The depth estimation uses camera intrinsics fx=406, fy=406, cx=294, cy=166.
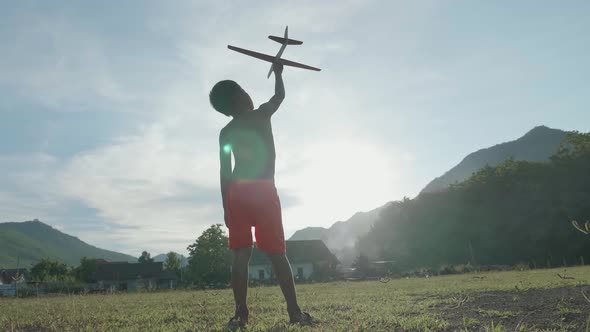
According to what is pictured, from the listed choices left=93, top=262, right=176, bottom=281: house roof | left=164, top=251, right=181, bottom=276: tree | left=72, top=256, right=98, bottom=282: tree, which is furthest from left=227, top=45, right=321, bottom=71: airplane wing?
left=164, top=251, right=181, bottom=276: tree

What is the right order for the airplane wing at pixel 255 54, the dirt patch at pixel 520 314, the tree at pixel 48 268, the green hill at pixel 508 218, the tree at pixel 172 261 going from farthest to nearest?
1. the tree at pixel 172 261
2. the tree at pixel 48 268
3. the green hill at pixel 508 218
4. the airplane wing at pixel 255 54
5. the dirt patch at pixel 520 314

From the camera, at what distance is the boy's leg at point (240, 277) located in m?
3.79

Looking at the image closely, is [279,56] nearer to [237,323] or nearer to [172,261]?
[237,323]

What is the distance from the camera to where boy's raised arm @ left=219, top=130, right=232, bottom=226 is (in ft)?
13.2

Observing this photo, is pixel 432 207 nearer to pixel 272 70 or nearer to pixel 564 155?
pixel 564 155

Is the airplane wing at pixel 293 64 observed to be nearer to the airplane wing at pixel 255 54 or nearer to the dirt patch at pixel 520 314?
the airplane wing at pixel 255 54

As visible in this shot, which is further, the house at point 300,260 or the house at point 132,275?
the house at point 132,275

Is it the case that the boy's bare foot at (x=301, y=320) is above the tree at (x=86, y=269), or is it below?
above

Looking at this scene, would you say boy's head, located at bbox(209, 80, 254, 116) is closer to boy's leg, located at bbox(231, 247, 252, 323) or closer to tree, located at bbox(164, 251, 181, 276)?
boy's leg, located at bbox(231, 247, 252, 323)

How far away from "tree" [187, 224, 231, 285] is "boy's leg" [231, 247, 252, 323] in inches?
2102

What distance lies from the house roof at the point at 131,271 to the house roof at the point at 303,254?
92.1 ft

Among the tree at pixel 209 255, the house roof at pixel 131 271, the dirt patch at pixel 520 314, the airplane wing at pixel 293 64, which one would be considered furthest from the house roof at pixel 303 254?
the airplane wing at pixel 293 64

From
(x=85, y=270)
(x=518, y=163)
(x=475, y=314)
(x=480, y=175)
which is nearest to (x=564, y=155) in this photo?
(x=518, y=163)

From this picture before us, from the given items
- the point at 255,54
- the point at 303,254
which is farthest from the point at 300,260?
the point at 255,54
